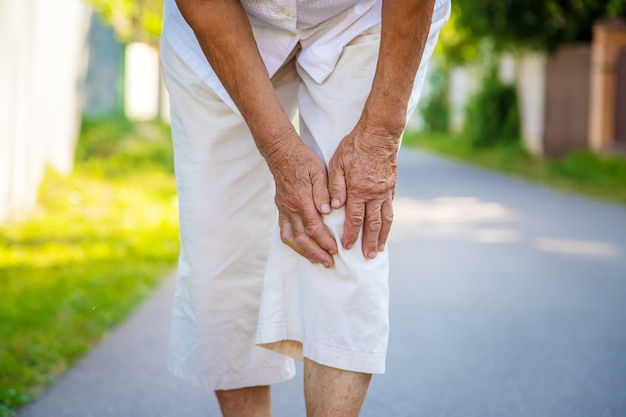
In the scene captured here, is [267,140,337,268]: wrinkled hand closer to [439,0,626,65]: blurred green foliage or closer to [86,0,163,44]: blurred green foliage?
[86,0,163,44]: blurred green foliage

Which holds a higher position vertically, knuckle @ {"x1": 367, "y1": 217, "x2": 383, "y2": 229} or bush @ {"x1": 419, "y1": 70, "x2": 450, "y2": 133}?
bush @ {"x1": 419, "y1": 70, "x2": 450, "y2": 133}

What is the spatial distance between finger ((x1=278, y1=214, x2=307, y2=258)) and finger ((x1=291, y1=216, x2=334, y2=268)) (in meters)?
0.01

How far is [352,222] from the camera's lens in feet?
6.38

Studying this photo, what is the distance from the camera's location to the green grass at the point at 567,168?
477 inches

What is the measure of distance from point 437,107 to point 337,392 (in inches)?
1119

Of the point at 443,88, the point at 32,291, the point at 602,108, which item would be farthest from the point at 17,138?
the point at 443,88

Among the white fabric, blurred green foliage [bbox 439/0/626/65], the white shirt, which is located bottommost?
the white fabric

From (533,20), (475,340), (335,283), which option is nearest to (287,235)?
(335,283)

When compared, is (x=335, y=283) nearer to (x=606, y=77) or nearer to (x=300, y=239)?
(x=300, y=239)

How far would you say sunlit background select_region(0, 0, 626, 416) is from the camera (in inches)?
195

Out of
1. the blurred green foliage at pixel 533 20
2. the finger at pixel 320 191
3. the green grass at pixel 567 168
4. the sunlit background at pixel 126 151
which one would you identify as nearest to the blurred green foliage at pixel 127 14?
the sunlit background at pixel 126 151

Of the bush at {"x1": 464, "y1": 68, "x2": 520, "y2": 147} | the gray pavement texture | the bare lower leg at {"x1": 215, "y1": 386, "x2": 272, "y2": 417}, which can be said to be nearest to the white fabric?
the bare lower leg at {"x1": 215, "y1": 386, "x2": 272, "y2": 417}

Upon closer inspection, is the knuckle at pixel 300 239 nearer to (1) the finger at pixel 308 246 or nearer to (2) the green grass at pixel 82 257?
(1) the finger at pixel 308 246

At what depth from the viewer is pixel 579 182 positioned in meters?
13.1
